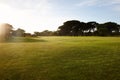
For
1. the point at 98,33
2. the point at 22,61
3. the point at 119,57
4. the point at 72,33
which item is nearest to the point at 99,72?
the point at 119,57

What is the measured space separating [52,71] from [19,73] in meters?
2.00

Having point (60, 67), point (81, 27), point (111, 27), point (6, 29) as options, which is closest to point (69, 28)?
point (81, 27)

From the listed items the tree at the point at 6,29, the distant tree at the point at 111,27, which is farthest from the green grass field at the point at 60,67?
the distant tree at the point at 111,27

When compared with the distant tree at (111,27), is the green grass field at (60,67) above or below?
below

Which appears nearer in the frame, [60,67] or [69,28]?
[60,67]

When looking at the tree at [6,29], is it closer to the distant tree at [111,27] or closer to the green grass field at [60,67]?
the green grass field at [60,67]

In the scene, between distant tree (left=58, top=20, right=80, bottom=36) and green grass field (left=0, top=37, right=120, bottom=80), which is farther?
distant tree (left=58, top=20, right=80, bottom=36)

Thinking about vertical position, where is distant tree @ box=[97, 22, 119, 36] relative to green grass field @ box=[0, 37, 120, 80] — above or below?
above

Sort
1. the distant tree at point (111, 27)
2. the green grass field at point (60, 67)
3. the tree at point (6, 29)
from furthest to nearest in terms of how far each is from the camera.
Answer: the distant tree at point (111, 27) < the tree at point (6, 29) < the green grass field at point (60, 67)

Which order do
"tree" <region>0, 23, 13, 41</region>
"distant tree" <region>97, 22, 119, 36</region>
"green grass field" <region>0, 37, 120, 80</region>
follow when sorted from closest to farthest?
"green grass field" <region>0, 37, 120, 80</region> < "tree" <region>0, 23, 13, 41</region> < "distant tree" <region>97, 22, 119, 36</region>

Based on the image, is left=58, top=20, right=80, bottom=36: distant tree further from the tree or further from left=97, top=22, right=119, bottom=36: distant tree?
the tree

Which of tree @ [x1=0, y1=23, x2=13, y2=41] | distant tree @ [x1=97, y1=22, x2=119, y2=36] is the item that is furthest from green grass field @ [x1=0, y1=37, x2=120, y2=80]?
distant tree @ [x1=97, y1=22, x2=119, y2=36]

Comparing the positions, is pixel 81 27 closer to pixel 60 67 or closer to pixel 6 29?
pixel 6 29

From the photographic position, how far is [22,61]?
1560 cm
